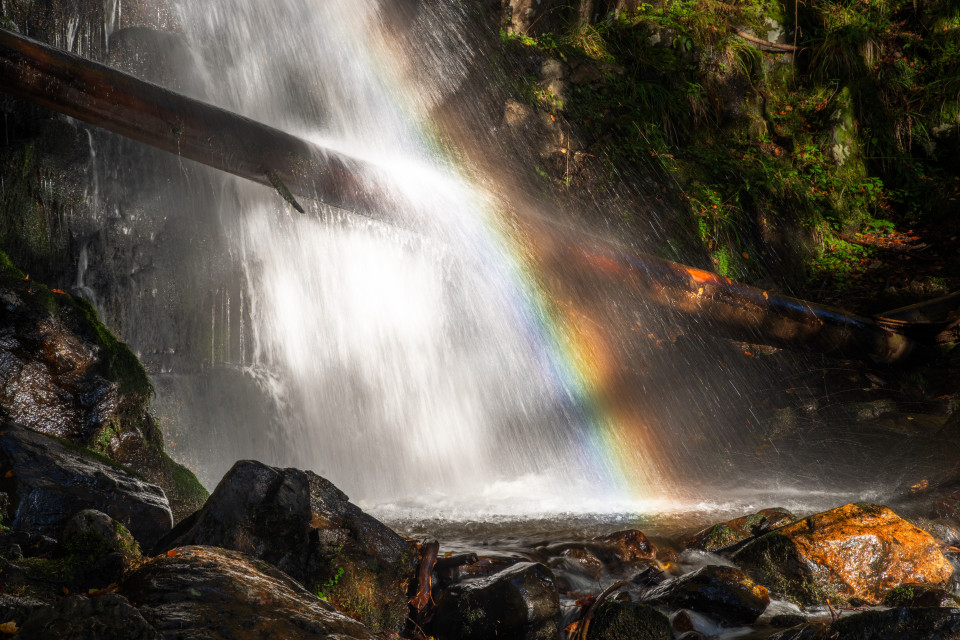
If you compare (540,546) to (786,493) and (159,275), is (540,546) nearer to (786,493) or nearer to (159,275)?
(786,493)

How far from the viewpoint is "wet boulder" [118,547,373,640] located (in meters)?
1.74

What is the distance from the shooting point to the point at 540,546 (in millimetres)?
4375

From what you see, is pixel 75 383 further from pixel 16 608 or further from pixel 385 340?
pixel 385 340

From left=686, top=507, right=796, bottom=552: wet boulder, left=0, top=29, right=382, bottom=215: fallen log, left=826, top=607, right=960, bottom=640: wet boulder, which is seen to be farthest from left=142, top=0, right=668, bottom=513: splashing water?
left=826, top=607, right=960, bottom=640: wet boulder

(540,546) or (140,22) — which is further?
(140,22)

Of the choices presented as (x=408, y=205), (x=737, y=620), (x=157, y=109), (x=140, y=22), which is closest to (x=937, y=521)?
(x=737, y=620)

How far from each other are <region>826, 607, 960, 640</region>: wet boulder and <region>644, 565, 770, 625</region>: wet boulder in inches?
30.2

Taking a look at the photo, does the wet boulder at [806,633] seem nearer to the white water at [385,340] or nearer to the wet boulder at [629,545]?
the wet boulder at [629,545]

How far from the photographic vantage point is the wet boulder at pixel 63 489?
258cm

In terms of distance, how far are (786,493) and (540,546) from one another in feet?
14.9

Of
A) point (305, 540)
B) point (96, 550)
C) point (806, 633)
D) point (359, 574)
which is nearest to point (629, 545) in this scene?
point (806, 633)

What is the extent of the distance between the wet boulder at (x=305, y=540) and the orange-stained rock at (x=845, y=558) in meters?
2.60

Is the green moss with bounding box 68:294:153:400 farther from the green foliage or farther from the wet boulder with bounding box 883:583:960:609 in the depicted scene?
the wet boulder with bounding box 883:583:960:609

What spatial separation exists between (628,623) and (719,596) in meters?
0.80
